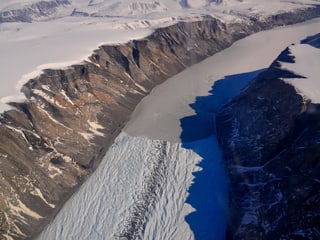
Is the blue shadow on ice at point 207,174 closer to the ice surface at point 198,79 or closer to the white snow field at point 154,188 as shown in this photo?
the white snow field at point 154,188

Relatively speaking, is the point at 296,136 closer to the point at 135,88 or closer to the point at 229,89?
the point at 229,89

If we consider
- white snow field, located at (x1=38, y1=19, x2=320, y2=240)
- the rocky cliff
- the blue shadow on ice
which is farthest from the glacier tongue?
the rocky cliff

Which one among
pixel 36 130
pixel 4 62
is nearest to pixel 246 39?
pixel 4 62

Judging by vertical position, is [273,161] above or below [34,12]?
below

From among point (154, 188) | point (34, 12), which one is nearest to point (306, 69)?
point (154, 188)

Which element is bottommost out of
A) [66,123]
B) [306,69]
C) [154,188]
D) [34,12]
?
[306,69]

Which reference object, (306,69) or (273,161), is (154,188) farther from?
(306,69)

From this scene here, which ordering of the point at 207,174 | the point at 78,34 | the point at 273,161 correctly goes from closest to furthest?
the point at 273,161
the point at 207,174
the point at 78,34
